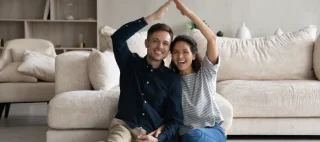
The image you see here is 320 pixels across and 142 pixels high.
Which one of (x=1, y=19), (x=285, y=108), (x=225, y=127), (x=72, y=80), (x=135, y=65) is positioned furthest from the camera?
(x=1, y=19)

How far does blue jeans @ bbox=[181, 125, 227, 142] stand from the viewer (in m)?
1.90

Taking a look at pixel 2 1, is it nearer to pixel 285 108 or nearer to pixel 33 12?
pixel 33 12

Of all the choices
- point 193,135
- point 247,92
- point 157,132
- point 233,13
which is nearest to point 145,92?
point 157,132

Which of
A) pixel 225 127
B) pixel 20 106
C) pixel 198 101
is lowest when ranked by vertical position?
pixel 20 106

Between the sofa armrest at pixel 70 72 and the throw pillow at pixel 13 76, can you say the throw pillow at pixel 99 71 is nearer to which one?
the sofa armrest at pixel 70 72

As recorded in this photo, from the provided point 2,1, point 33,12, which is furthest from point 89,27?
point 2,1

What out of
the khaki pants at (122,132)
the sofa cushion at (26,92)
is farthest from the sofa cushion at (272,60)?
the khaki pants at (122,132)

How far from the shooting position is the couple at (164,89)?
195cm

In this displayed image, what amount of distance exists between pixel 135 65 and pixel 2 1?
13.3 feet

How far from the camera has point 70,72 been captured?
8.07 ft

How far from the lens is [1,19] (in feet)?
17.1

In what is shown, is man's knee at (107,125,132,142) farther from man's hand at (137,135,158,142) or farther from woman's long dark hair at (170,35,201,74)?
woman's long dark hair at (170,35,201,74)

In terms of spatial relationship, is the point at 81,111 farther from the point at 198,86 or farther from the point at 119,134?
the point at 198,86

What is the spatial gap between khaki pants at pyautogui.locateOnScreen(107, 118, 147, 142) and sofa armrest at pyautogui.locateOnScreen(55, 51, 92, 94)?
558 millimetres
